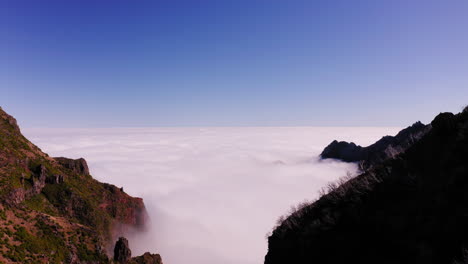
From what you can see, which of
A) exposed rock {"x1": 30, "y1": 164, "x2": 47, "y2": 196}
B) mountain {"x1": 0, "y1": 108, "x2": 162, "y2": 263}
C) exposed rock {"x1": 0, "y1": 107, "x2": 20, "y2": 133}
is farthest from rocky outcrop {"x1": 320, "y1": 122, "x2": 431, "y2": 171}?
exposed rock {"x1": 0, "y1": 107, "x2": 20, "y2": 133}

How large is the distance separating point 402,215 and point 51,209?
244 feet

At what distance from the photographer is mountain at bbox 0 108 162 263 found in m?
41.8

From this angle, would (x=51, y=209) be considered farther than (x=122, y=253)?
Yes

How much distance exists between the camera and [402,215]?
11.2m

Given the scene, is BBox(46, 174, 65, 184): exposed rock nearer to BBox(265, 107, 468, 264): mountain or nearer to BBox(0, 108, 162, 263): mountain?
BBox(0, 108, 162, 263): mountain

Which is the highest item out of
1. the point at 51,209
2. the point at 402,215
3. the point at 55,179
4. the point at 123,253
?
the point at 55,179

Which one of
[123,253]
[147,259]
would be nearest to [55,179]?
[123,253]

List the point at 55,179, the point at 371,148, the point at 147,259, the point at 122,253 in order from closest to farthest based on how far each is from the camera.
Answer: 1. the point at 122,253
2. the point at 147,259
3. the point at 55,179
4. the point at 371,148

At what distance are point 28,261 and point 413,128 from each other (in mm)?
167286

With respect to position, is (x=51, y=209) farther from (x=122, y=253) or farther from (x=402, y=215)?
(x=402, y=215)

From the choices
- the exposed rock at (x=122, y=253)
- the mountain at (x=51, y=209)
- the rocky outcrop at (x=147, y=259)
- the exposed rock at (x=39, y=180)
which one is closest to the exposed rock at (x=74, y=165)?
the mountain at (x=51, y=209)

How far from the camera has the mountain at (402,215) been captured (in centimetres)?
930

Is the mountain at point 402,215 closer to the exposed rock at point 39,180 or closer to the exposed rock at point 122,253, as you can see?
the exposed rock at point 122,253

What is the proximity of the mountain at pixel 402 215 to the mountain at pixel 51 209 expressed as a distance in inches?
1778
